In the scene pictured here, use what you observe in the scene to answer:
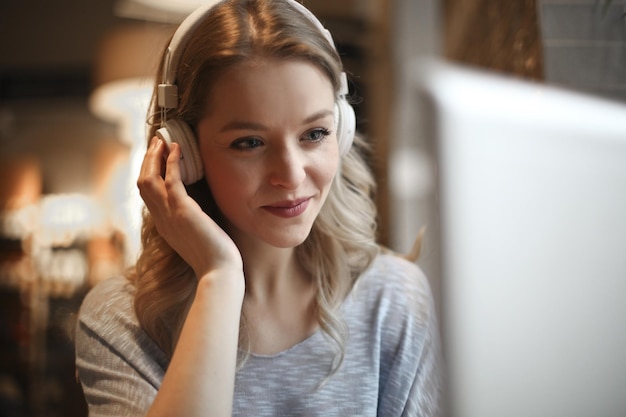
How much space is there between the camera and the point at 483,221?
48cm

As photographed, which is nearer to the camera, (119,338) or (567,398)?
(567,398)

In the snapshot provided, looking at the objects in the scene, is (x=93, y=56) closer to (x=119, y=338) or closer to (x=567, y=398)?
(x=119, y=338)

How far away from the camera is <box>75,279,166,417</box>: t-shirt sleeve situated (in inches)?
40.0

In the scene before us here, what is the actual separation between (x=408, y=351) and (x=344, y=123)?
39 cm

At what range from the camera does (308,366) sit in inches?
43.2

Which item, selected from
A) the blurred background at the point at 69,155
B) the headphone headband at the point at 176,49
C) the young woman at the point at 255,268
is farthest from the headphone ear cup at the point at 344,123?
the blurred background at the point at 69,155

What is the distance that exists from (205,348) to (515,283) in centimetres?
51

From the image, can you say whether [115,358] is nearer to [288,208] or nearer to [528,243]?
[288,208]

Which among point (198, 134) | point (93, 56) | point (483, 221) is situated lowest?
point (93, 56)

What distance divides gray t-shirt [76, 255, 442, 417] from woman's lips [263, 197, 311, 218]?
9.6 inches

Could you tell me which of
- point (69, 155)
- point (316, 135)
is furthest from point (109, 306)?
point (69, 155)

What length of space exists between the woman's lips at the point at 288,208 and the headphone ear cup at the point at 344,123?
0.50 ft

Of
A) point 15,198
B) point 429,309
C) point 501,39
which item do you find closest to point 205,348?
point 429,309

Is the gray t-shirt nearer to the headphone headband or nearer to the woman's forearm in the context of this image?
the woman's forearm
